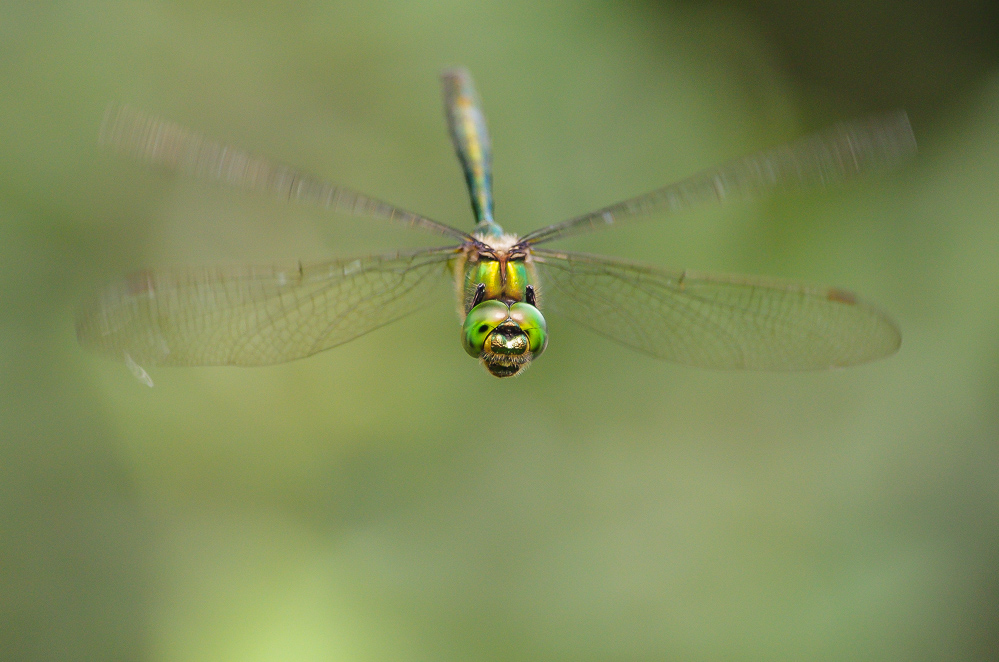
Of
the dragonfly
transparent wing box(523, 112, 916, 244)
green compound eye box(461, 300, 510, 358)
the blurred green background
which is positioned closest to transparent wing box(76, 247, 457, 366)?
the dragonfly

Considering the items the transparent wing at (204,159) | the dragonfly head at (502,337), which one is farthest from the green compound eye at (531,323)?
the transparent wing at (204,159)

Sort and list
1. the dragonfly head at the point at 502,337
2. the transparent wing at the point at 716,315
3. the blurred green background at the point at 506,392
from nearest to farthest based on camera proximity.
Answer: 1. the dragonfly head at the point at 502,337
2. the transparent wing at the point at 716,315
3. the blurred green background at the point at 506,392

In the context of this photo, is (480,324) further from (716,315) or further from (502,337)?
(716,315)

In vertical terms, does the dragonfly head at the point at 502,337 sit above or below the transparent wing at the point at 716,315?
below

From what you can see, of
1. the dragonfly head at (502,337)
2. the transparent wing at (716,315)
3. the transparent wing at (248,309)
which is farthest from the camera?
the transparent wing at (716,315)

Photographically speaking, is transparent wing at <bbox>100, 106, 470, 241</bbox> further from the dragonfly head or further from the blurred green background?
the blurred green background

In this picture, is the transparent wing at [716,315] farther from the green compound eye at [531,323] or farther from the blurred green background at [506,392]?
the blurred green background at [506,392]

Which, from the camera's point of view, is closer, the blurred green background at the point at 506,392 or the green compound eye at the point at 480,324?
the green compound eye at the point at 480,324
